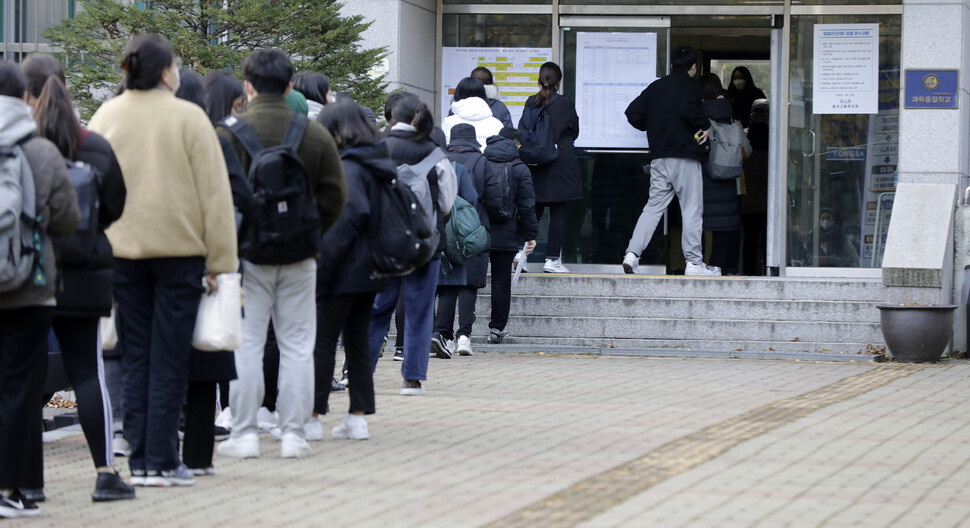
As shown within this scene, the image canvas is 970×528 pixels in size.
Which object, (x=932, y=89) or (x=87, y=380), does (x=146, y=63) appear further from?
(x=932, y=89)

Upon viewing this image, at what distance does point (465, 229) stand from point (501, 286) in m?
2.16

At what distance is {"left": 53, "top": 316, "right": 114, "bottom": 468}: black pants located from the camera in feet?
19.9

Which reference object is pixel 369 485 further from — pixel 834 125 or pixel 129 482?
pixel 834 125

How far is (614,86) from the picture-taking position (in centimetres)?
1644

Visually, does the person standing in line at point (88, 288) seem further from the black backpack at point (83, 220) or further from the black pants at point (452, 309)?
the black pants at point (452, 309)

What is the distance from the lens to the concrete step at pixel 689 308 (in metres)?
13.5

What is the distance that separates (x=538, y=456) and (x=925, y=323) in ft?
20.1

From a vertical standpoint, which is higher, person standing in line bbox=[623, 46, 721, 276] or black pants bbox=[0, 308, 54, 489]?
person standing in line bbox=[623, 46, 721, 276]

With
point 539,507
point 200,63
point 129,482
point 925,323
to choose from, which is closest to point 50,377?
point 129,482

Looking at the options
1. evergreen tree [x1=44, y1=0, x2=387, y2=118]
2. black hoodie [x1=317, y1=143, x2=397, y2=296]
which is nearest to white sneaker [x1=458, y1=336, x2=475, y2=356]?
evergreen tree [x1=44, y1=0, x2=387, y2=118]

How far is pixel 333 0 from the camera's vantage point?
44.4 feet

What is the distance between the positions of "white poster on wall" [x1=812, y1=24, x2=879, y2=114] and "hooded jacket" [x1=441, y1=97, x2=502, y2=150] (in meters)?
4.18

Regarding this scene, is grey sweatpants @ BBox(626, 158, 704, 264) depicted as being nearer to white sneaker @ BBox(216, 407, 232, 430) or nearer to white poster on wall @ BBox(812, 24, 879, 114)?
white poster on wall @ BBox(812, 24, 879, 114)

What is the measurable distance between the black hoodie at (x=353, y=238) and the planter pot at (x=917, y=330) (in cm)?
616
